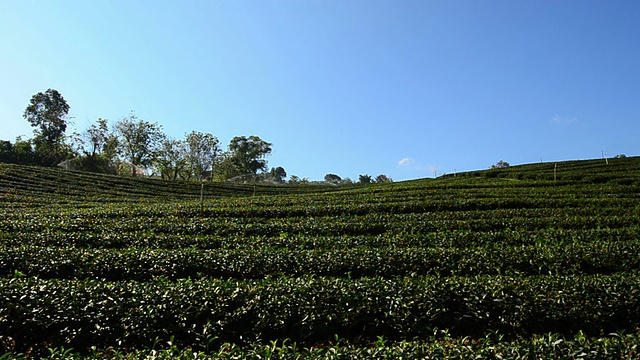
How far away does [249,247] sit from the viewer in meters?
14.3

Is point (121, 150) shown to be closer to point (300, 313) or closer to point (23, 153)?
point (23, 153)

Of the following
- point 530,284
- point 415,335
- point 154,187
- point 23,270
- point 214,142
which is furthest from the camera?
point 214,142

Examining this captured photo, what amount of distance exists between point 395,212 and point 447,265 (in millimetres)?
10725

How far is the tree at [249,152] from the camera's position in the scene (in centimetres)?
9681

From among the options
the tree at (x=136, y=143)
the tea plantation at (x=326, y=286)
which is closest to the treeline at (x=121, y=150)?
the tree at (x=136, y=143)

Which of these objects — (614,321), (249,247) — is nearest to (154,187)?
(249,247)

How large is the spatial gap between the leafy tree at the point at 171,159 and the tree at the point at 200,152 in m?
1.08

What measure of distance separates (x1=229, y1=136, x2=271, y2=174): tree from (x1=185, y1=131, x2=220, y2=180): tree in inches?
641

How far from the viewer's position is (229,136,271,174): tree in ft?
318

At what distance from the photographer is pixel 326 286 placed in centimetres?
917

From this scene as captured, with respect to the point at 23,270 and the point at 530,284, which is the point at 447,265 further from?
the point at 23,270

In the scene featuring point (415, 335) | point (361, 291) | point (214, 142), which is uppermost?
point (214, 142)

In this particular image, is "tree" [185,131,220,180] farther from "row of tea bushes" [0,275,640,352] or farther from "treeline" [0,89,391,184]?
"row of tea bushes" [0,275,640,352]

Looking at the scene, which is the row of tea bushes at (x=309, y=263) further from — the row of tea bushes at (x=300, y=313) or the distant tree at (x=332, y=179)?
the distant tree at (x=332, y=179)
